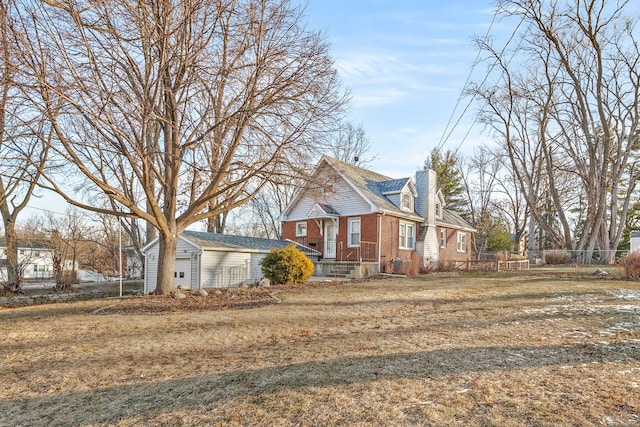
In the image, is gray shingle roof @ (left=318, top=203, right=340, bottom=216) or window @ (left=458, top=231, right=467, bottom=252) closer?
gray shingle roof @ (left=318, top=203, right=340, bottom=216)

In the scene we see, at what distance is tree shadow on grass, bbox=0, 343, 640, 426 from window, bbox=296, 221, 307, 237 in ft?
63.0

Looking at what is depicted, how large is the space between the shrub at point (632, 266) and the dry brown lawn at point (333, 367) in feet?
19.0

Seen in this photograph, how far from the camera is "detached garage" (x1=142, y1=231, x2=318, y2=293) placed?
1867 cm

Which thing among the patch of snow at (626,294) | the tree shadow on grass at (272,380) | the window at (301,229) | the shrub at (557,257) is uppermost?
the window at (301,229)

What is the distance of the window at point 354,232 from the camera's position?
72.6ft

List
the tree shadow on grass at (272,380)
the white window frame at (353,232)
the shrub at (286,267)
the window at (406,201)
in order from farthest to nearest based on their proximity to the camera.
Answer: the window at (406,201) < the white window frame at (353,232) < the shrub at (286,267) < the tree shadow on grass at (272,380)

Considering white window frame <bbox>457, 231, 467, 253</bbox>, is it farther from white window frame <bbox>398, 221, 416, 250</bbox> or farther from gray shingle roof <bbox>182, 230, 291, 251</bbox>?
gray shingle roof <bbox>182, 230, 291, 251</bbox>

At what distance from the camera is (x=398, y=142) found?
14117 mm

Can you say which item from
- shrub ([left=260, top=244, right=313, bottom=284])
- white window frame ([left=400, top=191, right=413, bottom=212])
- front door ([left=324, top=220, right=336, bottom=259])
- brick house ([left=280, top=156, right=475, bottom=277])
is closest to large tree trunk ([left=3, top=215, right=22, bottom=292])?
shrub ([left=260, top=244, right=313, bottom=284])

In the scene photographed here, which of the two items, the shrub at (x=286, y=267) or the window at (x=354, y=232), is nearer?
the shrub at (x=286, y=267)

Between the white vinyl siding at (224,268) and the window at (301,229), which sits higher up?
the window at (301,229)

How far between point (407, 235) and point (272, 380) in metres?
20.4

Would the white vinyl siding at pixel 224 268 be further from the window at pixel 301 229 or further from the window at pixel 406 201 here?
the window at pixel 406 201

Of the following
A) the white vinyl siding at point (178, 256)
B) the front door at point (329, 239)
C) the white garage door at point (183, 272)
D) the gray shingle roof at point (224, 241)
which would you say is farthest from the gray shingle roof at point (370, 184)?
the white garage door at point (183, 272)
